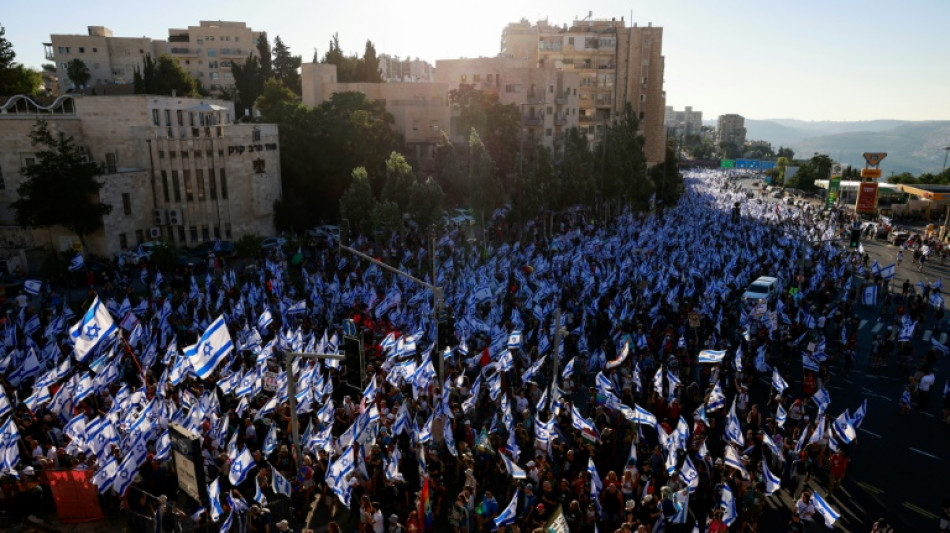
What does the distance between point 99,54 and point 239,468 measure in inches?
4186

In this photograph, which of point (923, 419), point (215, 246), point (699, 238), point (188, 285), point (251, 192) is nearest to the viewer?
point (923, 419)

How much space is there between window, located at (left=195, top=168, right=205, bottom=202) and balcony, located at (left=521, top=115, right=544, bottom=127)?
111 feet

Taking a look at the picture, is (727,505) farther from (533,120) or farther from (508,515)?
(533,120)

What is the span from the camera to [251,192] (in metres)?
47.5

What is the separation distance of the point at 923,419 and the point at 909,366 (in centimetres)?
482

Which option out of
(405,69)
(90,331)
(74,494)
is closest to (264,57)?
(90,331)

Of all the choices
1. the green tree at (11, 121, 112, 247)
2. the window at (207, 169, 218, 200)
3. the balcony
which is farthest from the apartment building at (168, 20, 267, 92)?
the green tree at (11, 121, 112, 247)

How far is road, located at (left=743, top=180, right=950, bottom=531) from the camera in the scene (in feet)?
48.4

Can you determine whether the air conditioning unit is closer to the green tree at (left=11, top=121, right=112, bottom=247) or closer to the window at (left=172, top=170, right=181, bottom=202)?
the window at (left=172, top=170, right=181, bottom=202)

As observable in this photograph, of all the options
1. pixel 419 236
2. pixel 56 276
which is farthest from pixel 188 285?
pixel 419 236

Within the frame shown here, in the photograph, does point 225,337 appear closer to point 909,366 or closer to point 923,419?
point 923,419

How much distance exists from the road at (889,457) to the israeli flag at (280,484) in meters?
10.9

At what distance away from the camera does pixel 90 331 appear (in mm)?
15805

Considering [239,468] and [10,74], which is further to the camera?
[10,74]
